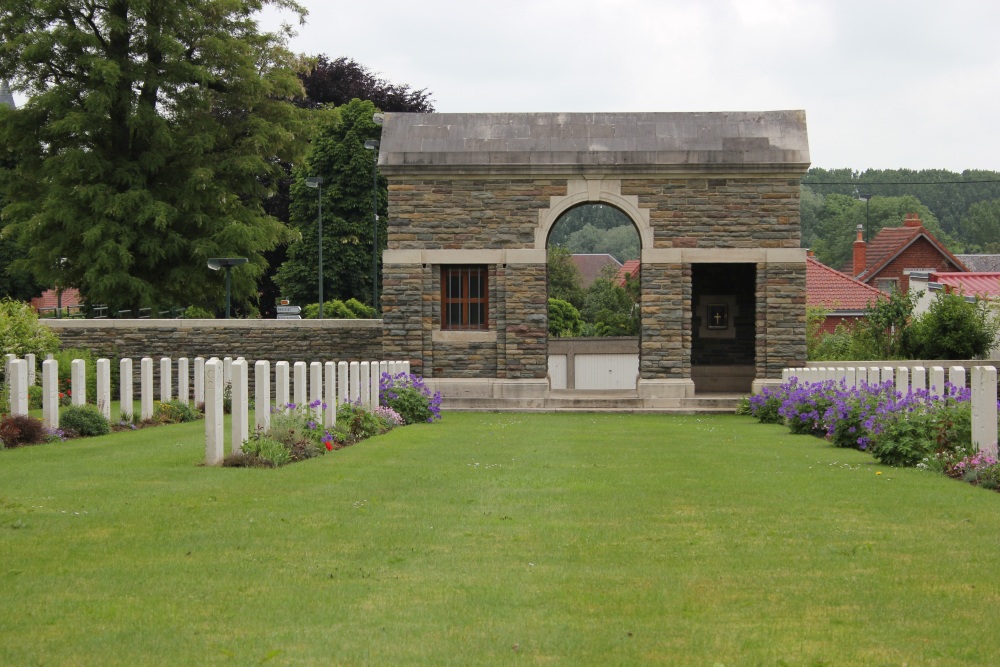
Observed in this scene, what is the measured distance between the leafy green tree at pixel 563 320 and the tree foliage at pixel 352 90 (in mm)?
10792

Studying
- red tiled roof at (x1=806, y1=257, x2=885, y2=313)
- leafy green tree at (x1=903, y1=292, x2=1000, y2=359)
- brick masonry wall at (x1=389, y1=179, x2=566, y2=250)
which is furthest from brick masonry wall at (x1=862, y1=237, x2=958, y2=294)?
brick masonry wall at (x1=389, y1=179, x2=566, y2=250)

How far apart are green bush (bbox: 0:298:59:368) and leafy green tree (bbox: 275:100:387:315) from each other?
2194 cm

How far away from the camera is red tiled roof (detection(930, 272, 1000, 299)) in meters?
33.4

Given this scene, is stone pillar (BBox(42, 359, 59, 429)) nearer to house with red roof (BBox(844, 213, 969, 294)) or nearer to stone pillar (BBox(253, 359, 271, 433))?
stone pillar (BBox(253, 359, 271, 433))

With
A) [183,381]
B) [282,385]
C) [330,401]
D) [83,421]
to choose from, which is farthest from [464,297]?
[282,385]

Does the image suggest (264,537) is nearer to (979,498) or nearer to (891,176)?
(979,498)

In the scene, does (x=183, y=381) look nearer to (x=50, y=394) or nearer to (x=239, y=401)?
(x=50, y=394)

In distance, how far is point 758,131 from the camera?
83.1 ft

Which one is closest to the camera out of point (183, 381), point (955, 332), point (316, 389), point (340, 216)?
point (316, 389)

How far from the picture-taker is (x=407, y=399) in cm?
2083

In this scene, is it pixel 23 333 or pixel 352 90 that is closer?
pixel 23 333

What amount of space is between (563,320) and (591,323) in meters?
9.94

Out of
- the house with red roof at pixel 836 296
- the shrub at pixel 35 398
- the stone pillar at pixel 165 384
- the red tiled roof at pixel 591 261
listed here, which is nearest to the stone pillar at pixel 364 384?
the stone pillar at pixel 165 384

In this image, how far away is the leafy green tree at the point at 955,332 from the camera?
27.9 m
